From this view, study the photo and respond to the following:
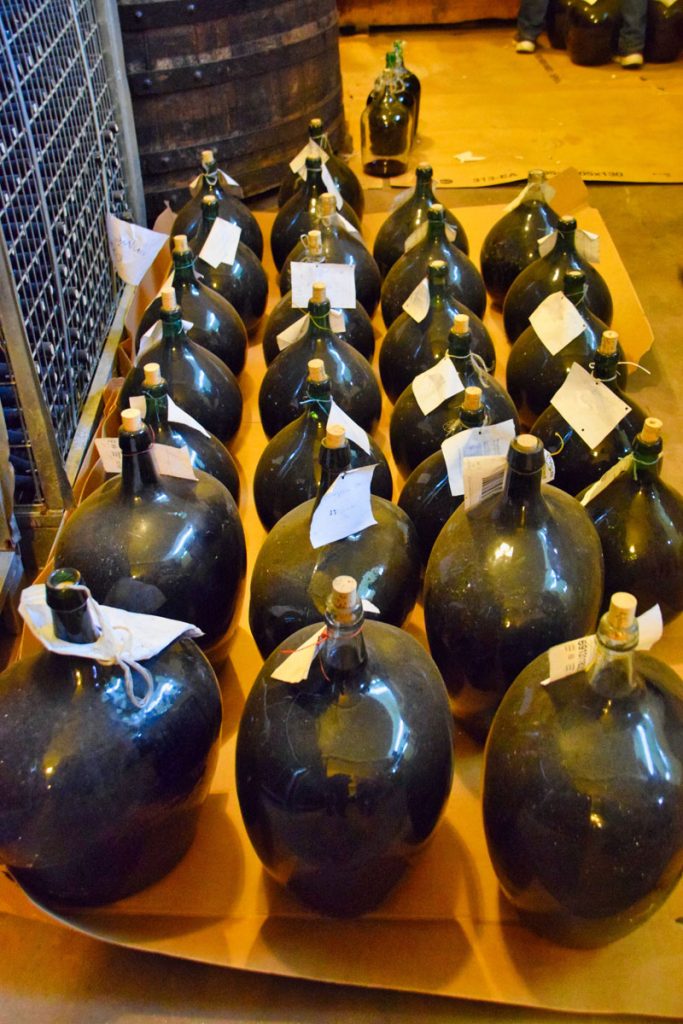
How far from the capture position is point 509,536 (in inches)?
49.2

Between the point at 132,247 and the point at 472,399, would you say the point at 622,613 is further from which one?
the point at 132,247

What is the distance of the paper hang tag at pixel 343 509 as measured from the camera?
1261 mm

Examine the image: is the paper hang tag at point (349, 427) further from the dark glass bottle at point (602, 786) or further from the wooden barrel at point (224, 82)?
the wooden barrel at point (224, 82)

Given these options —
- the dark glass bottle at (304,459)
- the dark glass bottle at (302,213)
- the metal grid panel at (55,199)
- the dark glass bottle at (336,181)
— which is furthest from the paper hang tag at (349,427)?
the dark glass bottle at (336,181)

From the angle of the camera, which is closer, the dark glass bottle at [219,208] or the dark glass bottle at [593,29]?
the dark glass bottle at [219,208]

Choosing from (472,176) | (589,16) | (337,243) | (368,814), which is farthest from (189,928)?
(589,16)

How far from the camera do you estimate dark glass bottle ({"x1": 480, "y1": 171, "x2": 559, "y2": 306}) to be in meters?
2.38

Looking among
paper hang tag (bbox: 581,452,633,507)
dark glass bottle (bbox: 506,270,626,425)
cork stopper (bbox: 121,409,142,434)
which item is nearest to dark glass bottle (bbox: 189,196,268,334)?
dark glass bottle (bbox: 506,270,626,425)

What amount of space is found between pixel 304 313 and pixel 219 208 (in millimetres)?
612

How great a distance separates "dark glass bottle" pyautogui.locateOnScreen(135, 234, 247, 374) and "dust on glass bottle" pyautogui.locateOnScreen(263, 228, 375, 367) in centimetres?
8

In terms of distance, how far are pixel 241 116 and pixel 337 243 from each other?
1064 millimetres

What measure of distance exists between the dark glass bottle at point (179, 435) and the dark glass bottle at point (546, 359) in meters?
0.65

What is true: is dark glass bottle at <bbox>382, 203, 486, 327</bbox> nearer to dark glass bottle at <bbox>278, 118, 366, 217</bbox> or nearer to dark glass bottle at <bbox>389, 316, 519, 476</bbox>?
dark glass bottle at <bbox>389, 316, 519, 476</bbox>

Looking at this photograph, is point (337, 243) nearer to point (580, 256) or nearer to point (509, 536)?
point (580, 256)
